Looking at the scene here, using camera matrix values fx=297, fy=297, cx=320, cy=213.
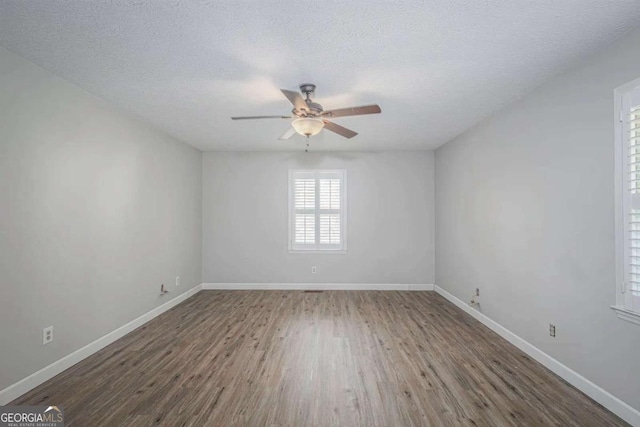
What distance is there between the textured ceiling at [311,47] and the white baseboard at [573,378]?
2400 mm

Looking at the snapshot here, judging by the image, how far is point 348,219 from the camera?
5387mm

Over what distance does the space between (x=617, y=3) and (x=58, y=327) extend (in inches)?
177

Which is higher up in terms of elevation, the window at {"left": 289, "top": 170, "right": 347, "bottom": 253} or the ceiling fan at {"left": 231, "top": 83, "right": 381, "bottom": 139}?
the ceiling fan at {"left": 231, "top": 83, "right": 381, "bottom": 139}

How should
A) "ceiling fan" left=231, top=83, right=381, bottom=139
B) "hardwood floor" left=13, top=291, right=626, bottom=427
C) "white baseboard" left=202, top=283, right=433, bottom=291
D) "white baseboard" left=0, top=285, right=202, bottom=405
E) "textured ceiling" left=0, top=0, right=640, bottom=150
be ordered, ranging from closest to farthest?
1. "textured ceiling" left=0, top=0, right=640, bottom=150
2. "hardwood floor" left=13, top=291, right=626, bottom=427
3. "white baseboard" left=0, top=285, right=202, bottom=405
4. "ceiling fan" left=231, top=83, right=381, bottom=139
5. "white baseboard" left=202, top=283, right=433, bottom=291

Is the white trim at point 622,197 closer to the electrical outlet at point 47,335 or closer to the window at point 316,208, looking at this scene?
the window at point 316,208

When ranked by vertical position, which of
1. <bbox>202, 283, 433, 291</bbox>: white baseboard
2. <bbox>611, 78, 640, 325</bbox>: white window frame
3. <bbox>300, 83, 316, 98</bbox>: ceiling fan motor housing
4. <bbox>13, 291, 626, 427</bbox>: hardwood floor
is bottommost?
<bbox>13, 291, 626, 427</bbox>: hardwood floor

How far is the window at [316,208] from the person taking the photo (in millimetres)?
5402

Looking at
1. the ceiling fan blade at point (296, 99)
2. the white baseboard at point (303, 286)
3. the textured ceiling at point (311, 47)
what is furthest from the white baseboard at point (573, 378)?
the ceiling fan blade at point (296, 99)

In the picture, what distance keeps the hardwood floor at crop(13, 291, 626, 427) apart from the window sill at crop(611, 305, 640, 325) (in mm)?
658

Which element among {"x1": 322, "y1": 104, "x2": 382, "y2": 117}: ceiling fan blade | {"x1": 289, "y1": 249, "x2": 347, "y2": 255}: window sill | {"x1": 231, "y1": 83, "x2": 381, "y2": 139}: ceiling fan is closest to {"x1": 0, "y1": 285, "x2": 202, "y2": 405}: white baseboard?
{"x1": 289, "y1": 249, "x2": 347, "y2": 255}: window sill

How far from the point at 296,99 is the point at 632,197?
2345 mm

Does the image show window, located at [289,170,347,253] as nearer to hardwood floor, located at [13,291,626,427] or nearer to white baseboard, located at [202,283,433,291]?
white baseboard, located at [202,283,433,291]

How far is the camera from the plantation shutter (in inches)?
73.2

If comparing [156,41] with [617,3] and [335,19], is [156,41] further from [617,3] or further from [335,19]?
[617,3]
